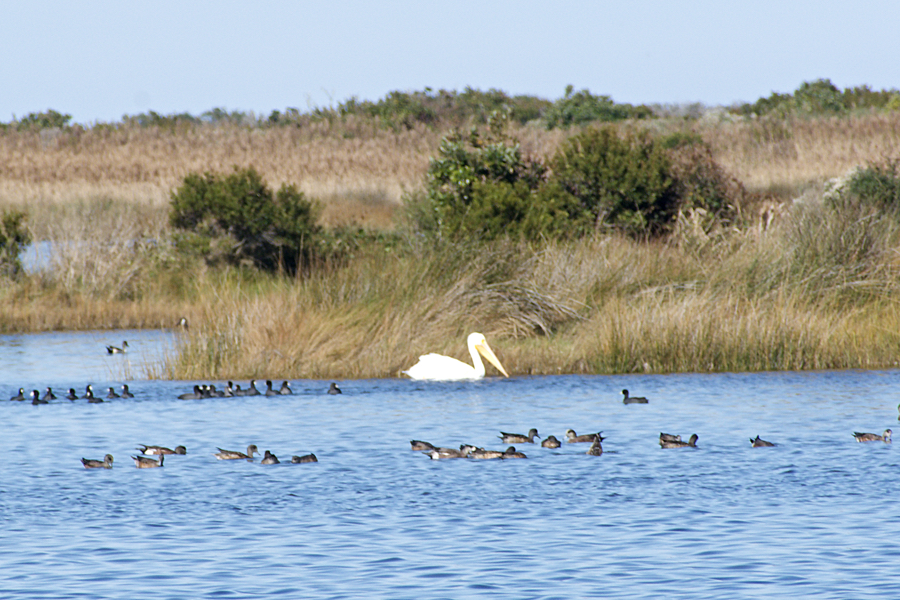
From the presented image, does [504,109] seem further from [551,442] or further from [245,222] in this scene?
[551,442]

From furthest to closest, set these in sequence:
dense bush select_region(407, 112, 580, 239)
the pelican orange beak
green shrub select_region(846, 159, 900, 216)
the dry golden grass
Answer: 1. the dry golden grass
2. dense bush select_region(407, 112, 580, 239)
3. green shrub select_region(846, 159, 900, 216)
4. the pelican orange beak

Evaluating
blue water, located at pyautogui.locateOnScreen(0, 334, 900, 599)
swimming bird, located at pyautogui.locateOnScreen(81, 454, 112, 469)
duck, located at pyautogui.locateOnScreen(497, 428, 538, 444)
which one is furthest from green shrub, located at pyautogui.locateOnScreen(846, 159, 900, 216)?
swimming bird, located at pyautogui.locateOnScreen(81, 454, 112, 469)

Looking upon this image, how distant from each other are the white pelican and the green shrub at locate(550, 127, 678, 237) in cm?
932

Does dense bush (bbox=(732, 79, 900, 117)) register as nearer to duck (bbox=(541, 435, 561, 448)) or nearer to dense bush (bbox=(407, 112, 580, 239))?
dense bush (bbox=(407, 112, 580, 239))

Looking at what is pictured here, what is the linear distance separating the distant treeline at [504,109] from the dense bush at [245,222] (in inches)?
1113

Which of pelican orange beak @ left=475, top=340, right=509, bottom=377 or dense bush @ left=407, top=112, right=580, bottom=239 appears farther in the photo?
dense bush @ left=407, top=112, right=580, bottom=239

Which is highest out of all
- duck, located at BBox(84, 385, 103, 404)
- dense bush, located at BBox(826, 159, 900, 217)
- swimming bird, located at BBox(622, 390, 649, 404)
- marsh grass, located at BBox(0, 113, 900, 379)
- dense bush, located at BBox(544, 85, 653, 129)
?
dense bush, located at BBox(544, 85, 653, 129)

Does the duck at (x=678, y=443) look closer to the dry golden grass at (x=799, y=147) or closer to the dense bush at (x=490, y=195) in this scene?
the dense bush at (x=490, y=195)

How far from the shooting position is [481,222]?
1025 inches

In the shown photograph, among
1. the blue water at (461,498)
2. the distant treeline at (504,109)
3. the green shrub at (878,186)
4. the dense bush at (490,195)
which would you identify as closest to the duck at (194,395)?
the blue water at (461,498)

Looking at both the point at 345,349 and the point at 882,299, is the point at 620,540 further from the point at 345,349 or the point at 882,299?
the point at 882,299

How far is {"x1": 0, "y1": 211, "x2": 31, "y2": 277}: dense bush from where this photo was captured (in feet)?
98.8

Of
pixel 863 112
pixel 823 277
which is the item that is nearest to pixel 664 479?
pixel 823 277

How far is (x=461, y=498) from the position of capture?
1298 cm
